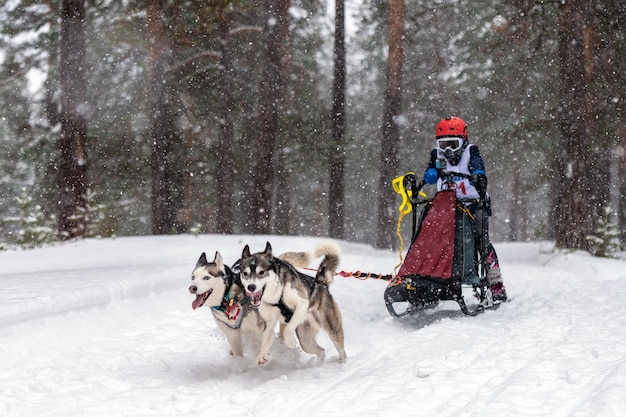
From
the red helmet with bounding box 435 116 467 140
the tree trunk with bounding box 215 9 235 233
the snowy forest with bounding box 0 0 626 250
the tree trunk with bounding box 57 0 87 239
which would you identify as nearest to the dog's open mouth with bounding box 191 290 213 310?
the red helmet with bounding box 435 116 467 140

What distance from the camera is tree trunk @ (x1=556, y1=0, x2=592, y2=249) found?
12125mm

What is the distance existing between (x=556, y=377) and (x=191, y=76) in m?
16.5

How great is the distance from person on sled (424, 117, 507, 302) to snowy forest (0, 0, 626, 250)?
5.74m

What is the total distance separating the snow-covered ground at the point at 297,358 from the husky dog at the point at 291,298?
266 millimetres

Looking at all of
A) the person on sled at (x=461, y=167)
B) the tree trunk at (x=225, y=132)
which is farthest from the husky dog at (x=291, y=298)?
the tree trunk at (x=225, y=132)

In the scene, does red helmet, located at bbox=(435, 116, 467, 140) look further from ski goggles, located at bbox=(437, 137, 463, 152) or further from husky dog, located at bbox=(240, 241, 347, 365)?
husky dog, located at bbox=(240, 241, 347, 365)

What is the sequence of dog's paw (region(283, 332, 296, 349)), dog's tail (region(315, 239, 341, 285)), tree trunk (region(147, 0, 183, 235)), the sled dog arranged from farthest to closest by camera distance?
tree trunk (region(147, 0, 183, 235)) → dog's tail (region(315, 239, 341, 285)) → dog's paw (region(283, 332, 296, 349)) → the sled dog

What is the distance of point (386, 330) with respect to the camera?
260 inches

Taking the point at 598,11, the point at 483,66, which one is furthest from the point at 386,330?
the point at 483,66

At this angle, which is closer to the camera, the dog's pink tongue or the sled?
the dog's pink tongue

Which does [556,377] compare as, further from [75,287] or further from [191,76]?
[191,76]

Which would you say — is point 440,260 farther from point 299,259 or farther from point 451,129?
point 299,259

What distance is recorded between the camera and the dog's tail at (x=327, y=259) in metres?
5.55

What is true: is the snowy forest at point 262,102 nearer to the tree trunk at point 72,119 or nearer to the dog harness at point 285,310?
the tree trunk at point 72,119
